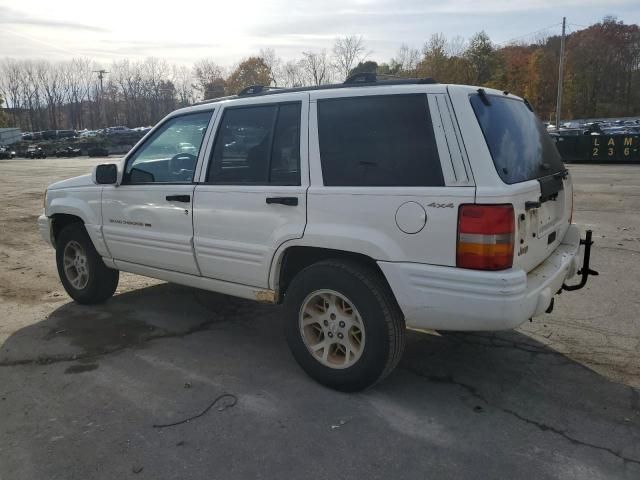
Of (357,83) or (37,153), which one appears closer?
(357,83)

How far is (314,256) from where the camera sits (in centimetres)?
381

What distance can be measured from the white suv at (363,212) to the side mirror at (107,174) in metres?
0.32

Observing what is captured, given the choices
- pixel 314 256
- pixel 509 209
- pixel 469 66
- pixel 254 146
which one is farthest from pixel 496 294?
pixel 469 66

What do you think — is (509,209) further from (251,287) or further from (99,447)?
(99,447)

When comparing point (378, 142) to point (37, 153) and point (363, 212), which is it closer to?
point (363, 212)

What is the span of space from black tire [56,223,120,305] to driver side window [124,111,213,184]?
1001mm

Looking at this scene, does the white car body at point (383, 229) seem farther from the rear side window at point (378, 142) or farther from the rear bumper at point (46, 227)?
the rear bumper at point (46, 227)

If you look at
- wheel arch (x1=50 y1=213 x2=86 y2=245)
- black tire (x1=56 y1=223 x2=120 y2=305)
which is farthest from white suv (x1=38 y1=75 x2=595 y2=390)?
wheel arch (x1=50 y1=213 x2=86 y2=245)

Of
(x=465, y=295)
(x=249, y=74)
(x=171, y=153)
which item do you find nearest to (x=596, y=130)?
(x=171, y=153)

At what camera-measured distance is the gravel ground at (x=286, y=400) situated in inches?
112

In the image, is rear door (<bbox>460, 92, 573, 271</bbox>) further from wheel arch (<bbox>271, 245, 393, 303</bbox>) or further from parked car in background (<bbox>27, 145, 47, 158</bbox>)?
parked car in background (<bbox>27, 145, 47, 158</bbox>)

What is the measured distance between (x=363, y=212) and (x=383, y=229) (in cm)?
17

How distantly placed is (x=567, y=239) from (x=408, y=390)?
1.79 m

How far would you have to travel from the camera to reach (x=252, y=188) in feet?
12.6
